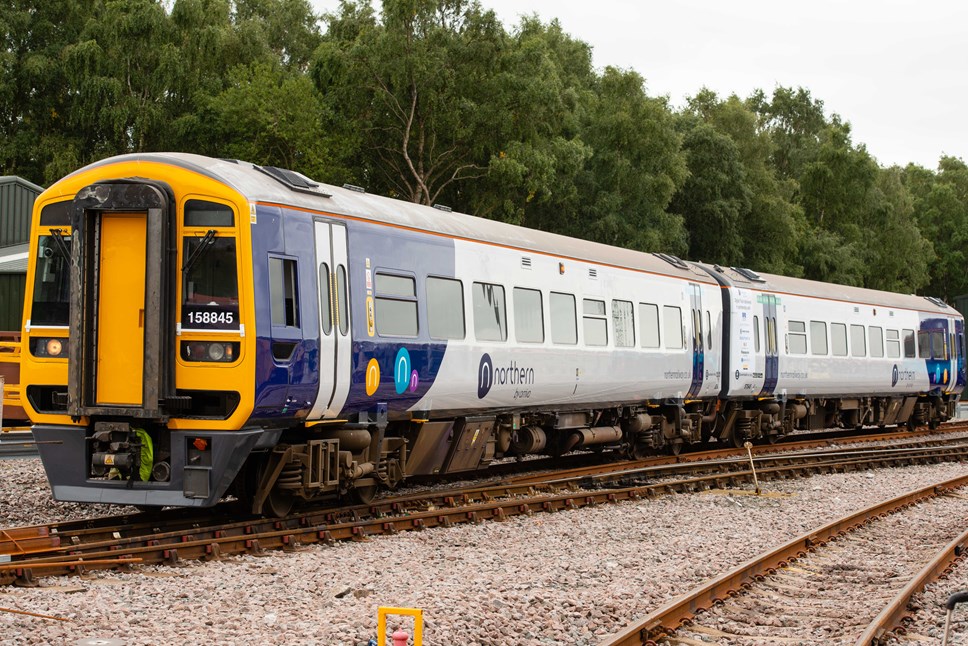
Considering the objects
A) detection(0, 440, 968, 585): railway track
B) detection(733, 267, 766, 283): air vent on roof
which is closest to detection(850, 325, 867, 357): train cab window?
detection(733, 267, 766, 283): air vent on roof

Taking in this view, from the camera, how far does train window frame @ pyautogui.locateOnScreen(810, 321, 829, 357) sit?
75.9 feet

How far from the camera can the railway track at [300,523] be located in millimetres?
8664

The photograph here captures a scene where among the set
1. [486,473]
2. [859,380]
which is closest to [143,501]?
[486,473]

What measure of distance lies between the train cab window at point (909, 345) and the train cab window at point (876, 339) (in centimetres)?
153

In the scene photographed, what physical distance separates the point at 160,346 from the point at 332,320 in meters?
1.68

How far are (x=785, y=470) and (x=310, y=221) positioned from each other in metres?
9.55

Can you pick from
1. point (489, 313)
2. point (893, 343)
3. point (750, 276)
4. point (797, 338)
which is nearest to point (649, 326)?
point (489, 313)

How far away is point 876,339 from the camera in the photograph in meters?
25.5

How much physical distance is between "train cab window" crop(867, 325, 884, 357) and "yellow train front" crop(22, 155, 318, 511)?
18075 mm

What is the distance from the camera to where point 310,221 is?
10.6 metres

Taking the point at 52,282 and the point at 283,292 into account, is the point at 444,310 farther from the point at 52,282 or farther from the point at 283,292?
the point at 52,282

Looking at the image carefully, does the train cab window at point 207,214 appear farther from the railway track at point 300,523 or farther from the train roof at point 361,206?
the railway track at point 300,523

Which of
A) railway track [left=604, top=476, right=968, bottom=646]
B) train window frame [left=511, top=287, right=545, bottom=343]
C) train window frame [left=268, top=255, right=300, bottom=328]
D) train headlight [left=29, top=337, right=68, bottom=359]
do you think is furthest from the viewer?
train window frame [left=511, top=287, right=545, bottom=343]

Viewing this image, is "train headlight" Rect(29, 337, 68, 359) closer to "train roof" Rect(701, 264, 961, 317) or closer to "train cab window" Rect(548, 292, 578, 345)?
"train cab window" Rect(548, 292, 578, 345)
